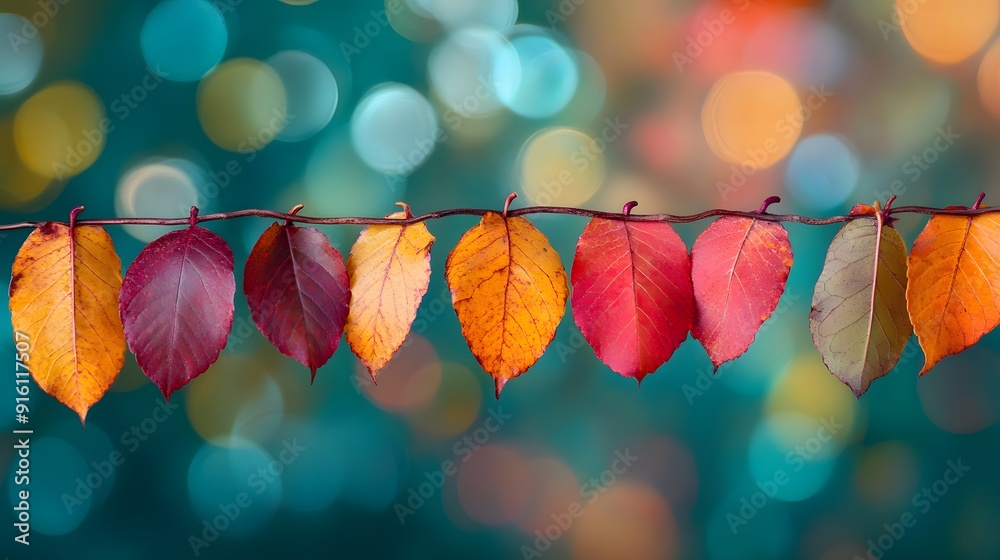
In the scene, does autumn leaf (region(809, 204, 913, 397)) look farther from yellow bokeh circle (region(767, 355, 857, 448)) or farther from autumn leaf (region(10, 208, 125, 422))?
yellow bokeh circle (region(767, 355, 857, 448))

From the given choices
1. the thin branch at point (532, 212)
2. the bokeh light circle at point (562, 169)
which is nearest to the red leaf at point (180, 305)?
the thin branch at point (532, 212)

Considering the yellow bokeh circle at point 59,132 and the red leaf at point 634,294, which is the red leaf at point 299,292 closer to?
the red leaf at point 634,294

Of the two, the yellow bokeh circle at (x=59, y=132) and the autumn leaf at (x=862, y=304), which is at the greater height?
→ the autumn leaf at (x=862, y=304)

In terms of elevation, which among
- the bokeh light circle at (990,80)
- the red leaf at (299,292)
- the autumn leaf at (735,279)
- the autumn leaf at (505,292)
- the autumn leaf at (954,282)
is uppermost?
the bokeh light circle at (990,80)

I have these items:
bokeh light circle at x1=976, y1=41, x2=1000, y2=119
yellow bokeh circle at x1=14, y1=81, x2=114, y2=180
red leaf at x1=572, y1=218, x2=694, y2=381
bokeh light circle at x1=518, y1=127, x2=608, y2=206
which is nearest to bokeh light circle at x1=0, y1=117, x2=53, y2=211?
yellow bokeh circle at x1=14, y1=81, x2=114, y2=180

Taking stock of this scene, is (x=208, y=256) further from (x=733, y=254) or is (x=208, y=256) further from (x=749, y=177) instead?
(x=749, y=177)

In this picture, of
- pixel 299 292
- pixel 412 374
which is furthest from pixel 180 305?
pixel 412 374

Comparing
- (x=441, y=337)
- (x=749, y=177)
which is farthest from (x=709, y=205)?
(x=441, y=337)

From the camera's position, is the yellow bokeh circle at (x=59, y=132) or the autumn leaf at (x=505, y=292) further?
the yellow bokeh circle at (x=59, y=132)
